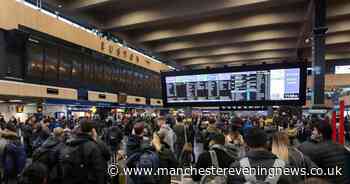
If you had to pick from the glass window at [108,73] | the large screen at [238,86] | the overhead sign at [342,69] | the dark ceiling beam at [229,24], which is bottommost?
the large screen at [238,86]

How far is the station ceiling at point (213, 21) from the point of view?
13586 mm

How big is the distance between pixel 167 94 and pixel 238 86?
2.13 m

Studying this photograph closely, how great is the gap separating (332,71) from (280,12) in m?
14.7

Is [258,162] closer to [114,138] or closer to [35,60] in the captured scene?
[114,138]

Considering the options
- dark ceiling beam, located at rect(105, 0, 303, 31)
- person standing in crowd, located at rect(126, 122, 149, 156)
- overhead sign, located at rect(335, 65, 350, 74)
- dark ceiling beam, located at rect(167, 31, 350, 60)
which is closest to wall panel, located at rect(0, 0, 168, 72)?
dark ceiling beam, located at rect(105, 0, 303, 31)

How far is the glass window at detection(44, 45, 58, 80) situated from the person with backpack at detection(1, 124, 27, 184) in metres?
7.81

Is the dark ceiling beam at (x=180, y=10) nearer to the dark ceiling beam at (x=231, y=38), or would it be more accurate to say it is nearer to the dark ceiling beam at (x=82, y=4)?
the dark ceiling beam at (x=82, y=4)

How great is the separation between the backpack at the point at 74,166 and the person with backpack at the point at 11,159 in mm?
1730

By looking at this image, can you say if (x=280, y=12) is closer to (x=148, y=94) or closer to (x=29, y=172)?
(x=148, y=94)

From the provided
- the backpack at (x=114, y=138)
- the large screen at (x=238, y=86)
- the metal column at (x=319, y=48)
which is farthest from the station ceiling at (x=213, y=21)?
the backpack at (x=114, y=138)

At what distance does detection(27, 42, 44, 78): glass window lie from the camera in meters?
11.7

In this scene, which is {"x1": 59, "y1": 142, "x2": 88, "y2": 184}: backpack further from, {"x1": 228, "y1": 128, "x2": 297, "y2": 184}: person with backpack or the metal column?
the metal column

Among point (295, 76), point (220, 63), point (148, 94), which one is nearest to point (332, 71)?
point (220, 63)

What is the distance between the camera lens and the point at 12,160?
5262 mm
